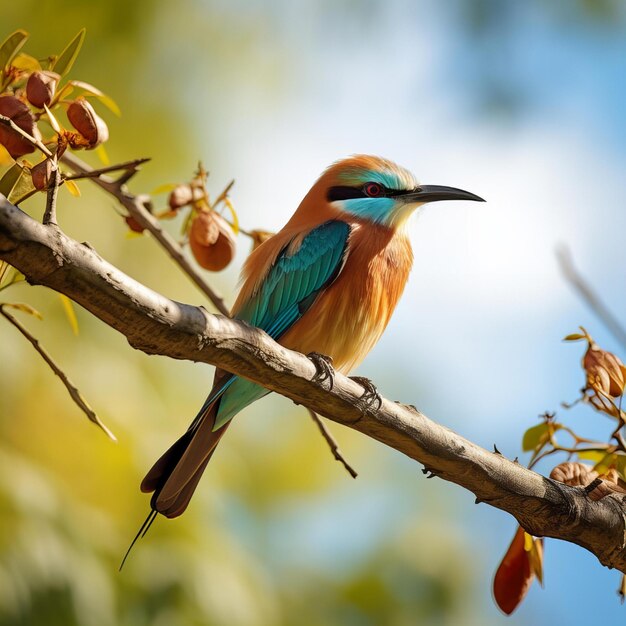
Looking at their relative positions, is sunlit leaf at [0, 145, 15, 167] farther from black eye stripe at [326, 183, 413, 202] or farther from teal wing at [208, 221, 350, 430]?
black eye stripe at [326, 183, 413, 202]

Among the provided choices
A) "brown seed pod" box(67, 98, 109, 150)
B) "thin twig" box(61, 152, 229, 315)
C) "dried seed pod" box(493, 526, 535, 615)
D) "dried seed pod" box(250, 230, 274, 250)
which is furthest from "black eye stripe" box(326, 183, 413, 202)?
"brown seed pod" box(67, 98, 109, 150)

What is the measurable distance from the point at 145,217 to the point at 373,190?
1.25 m

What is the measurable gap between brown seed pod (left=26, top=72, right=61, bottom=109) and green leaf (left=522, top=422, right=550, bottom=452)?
4.45 ft

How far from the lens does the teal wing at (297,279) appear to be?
9.85ft

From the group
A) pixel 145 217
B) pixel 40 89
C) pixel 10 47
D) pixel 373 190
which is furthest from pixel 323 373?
pixel 373 190

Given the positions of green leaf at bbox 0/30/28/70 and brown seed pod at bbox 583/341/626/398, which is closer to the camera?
green leaf at bbox 0/30/28/70

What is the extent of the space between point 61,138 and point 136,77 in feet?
14.6

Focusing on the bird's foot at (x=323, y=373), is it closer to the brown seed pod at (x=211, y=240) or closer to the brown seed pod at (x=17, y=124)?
the brown seed pod at (x=211, y=240)

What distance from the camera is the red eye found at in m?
3.37

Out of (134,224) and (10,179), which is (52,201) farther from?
(134,224)

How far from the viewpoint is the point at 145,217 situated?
2338mm

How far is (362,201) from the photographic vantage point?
3.33 metres

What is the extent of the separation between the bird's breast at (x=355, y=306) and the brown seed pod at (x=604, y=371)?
101cm

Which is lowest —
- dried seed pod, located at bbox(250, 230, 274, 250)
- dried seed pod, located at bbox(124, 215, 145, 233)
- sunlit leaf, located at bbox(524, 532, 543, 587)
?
sunlit leaf, located at bbox(524, 532, 543, 587)
